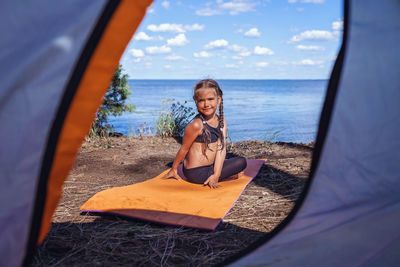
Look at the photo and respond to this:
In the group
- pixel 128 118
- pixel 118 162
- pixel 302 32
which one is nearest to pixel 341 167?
pixel 118 162

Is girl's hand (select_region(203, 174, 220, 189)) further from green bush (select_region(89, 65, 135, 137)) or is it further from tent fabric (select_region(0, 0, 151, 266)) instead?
green bush (select_region(89, 65, 135, 137))

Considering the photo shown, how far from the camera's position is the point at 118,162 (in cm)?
471

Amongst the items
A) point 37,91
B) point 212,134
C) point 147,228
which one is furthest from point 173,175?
point 37,91

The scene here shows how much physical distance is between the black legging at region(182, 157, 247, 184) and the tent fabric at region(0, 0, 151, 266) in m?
2.25

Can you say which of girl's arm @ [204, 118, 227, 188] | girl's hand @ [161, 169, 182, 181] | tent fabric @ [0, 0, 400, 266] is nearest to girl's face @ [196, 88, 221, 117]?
girl's arm @ [204, 118, 227, 188]

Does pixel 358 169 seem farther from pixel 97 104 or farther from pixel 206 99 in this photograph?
pixel 206 99

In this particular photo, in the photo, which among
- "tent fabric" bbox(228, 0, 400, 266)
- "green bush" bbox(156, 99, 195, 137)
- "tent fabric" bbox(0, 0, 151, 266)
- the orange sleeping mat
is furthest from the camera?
"green bush" bbox(156, 99, 195, 137)

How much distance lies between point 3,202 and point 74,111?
0.45 meters

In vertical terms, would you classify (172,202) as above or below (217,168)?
below

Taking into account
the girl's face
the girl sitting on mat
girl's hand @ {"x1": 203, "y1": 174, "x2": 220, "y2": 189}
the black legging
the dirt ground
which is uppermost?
the girl's face

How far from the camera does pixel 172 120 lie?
6.57 meters

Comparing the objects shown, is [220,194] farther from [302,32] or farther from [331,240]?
[302,32]

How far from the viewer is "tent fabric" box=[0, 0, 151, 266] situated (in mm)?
1304

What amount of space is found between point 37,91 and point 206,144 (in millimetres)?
2334
